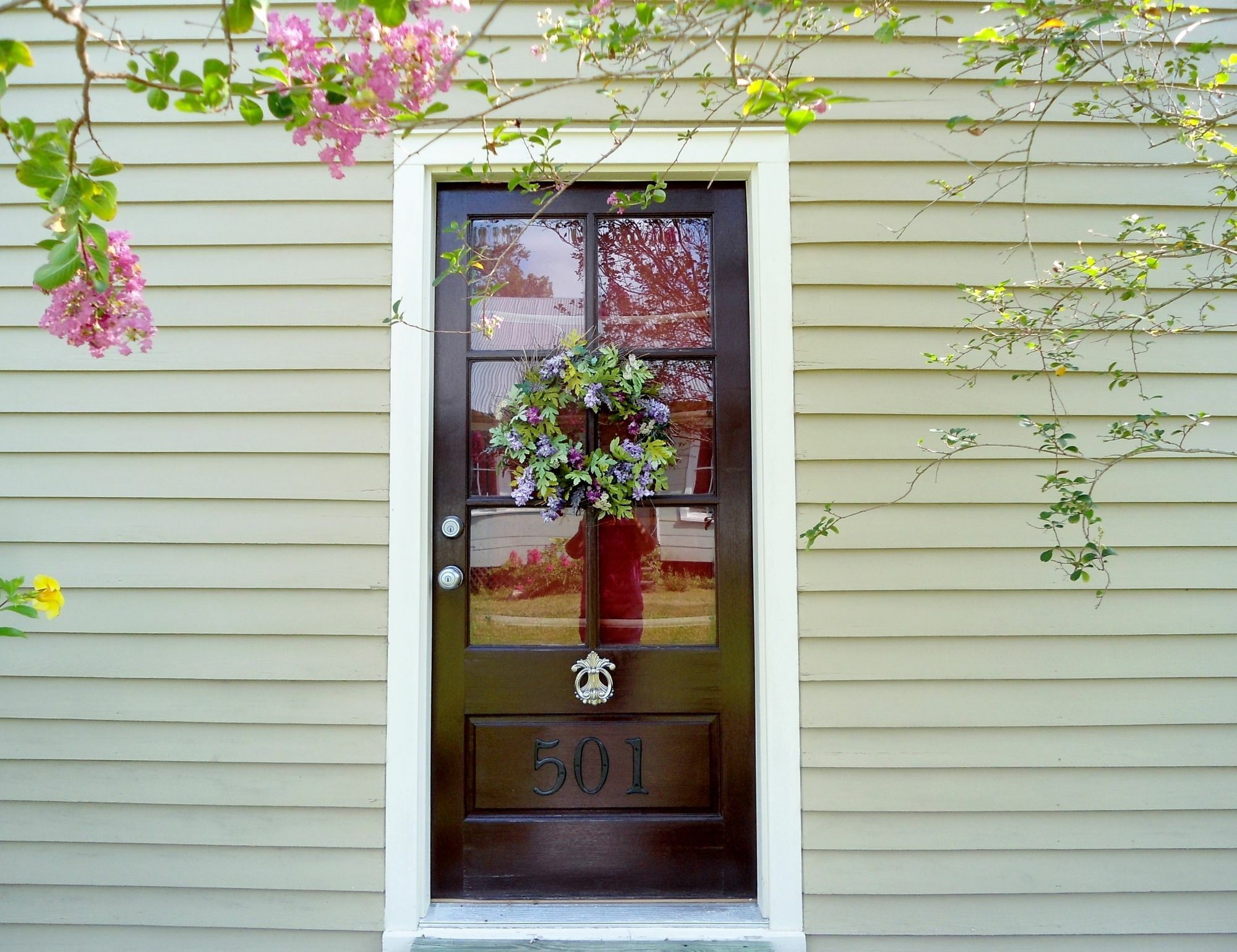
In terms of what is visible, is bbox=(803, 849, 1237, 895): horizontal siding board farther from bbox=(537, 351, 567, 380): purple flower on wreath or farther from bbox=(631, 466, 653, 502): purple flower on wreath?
bbox=(537, 351, 567, 380): purple flower on wreath

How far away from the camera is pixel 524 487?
6.80ft

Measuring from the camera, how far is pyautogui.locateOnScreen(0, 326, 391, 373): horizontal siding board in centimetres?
208

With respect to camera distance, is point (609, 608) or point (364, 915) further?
point (609, 608)

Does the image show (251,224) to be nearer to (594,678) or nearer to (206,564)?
(206,564)

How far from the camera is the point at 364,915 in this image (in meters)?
2.01

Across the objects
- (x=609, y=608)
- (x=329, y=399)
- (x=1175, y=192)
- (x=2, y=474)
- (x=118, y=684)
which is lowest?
(x=118, y=684)

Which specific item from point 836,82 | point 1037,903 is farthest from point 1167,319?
point 1037,903

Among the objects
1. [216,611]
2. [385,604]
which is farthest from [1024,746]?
[216,611]

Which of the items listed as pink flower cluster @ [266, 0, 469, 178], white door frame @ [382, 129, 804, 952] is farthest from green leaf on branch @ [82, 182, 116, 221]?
white door frame @ [382, 129, 804, 952]

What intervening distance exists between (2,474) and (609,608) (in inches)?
61.1

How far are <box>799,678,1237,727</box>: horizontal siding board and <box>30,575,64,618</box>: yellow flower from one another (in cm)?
165

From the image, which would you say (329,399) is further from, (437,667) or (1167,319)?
(1167,319)

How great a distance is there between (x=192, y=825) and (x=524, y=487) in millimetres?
1155

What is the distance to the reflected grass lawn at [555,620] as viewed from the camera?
2141 mm
